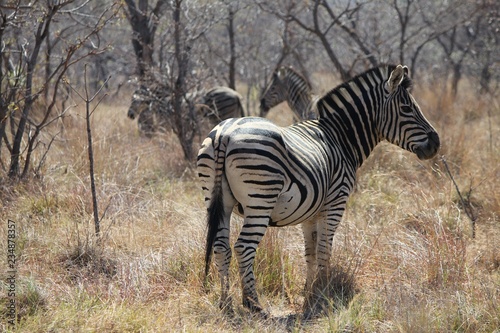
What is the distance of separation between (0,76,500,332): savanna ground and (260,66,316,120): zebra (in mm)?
3545

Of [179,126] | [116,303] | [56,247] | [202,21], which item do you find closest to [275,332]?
[116,303]

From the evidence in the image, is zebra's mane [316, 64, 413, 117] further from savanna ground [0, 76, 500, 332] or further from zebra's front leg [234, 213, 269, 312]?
zebra's front leg [234, 213, 269, 312]

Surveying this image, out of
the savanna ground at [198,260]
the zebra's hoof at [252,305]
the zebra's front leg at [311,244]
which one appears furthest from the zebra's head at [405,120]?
the zebra's hoof at [252,305]

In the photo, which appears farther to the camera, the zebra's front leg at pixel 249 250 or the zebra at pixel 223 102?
the zebra at pixel 223 102

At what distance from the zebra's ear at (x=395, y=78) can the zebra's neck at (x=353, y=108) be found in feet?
0.35

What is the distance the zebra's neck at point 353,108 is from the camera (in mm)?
5625

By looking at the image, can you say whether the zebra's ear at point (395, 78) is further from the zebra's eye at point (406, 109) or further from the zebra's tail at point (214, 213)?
the zebra's tail at point (214, 213)

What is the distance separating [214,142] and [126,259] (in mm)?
1678

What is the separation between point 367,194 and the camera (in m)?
7.75

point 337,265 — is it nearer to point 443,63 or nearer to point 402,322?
point 402,322

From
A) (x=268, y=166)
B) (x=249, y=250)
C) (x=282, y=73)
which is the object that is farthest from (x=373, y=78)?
(x=282, y=73)

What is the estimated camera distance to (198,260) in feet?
17.4

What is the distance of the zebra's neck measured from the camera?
562cm

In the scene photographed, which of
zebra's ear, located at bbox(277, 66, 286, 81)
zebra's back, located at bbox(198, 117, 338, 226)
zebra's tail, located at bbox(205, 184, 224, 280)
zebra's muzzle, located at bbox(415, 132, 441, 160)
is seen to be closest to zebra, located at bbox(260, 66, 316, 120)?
zebra's ear, located at bbox(277, 66, 286, 81)
